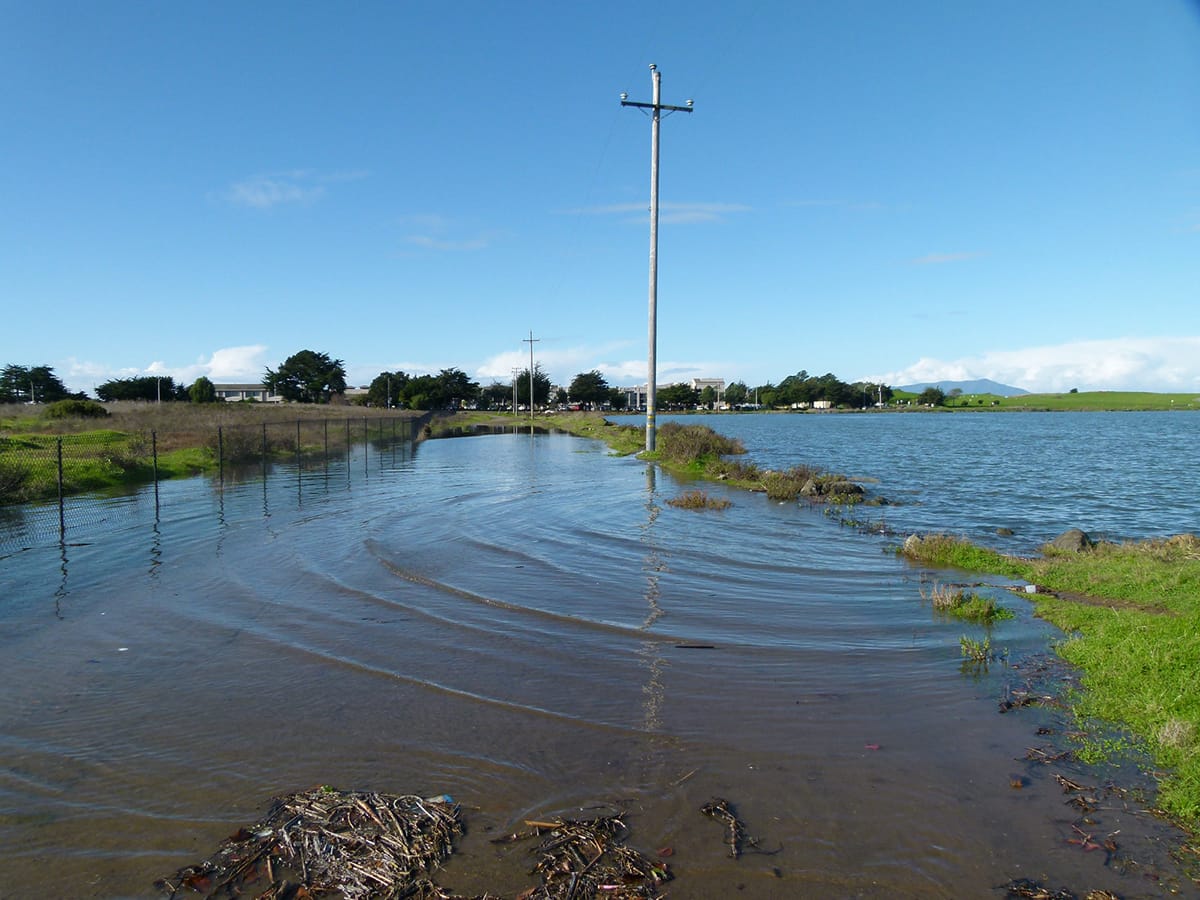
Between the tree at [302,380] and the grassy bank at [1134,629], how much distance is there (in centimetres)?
10510

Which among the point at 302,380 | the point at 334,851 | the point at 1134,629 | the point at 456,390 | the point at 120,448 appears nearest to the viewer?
the point at 334,851

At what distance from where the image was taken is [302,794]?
5250 mm

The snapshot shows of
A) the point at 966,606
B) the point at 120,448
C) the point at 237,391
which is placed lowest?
the point at 966,606

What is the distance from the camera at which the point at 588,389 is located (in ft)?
590

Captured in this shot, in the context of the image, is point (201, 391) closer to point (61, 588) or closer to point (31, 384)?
point (31, 384)

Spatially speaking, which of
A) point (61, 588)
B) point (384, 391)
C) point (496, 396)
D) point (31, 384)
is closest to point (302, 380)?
point (384, 391)

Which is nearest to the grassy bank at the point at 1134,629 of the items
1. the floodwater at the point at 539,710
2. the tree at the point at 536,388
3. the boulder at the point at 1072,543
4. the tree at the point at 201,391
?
the boulder at the point at 1072,543

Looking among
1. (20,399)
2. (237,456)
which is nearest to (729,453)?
(237,456)

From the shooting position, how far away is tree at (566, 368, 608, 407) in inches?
7077

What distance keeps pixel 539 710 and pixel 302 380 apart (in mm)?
110519

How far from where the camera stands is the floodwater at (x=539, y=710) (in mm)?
4676

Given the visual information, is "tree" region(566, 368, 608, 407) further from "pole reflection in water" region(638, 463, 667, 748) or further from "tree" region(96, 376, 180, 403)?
"pole reflection in water" region(638, 463, 667, 748)

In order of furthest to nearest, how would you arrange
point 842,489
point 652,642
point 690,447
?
point 690,447
point 842,489
point 652,642

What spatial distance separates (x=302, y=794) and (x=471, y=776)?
1171 mm
